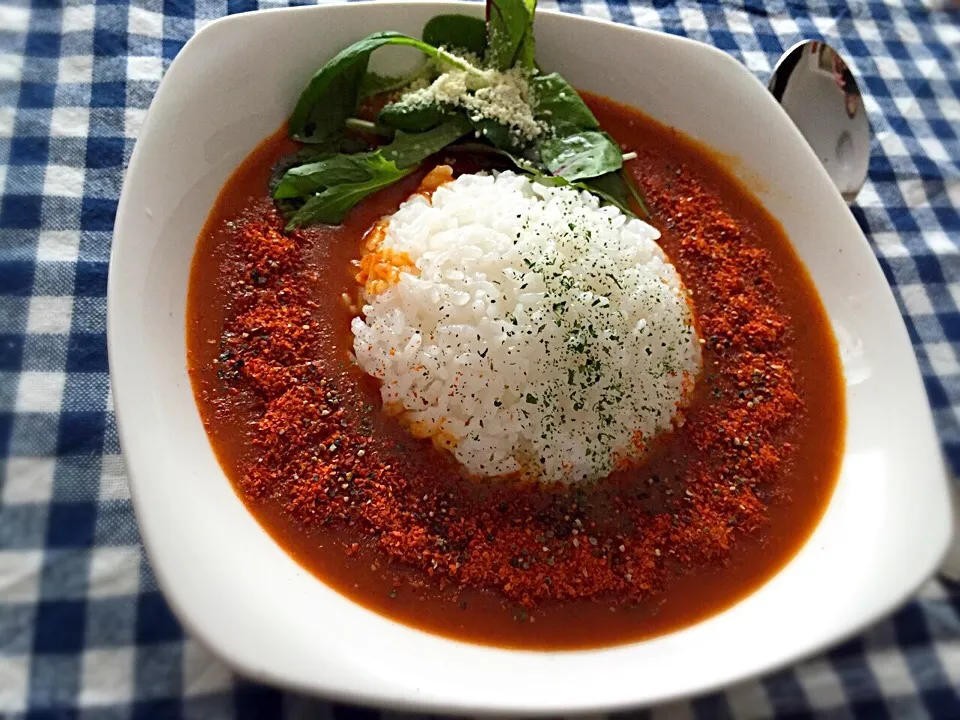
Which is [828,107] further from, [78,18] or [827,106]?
[78,18]

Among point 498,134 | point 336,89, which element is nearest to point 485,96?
point 498,134

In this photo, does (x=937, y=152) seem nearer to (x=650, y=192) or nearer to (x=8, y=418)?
(x=650, y=192)

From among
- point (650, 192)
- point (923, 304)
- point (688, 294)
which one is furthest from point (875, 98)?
point (688, 294)

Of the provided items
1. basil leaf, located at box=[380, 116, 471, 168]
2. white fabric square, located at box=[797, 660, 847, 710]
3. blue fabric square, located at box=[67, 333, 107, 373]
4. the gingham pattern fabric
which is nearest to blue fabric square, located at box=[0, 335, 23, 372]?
the gingham pattern fabric

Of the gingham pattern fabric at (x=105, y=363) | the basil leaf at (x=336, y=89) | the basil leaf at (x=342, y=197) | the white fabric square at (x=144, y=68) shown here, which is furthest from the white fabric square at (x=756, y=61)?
the white fabric square at (x=144, y=68)

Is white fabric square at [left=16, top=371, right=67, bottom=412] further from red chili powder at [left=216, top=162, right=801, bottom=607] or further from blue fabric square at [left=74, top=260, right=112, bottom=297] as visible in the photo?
red chili powder at [left=216, top=162, right=801, bottom=607]

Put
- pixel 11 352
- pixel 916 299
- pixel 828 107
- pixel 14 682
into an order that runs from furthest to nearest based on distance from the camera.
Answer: pixel 828 107, pixel 916 299, pixel 11 352, pixel 14 682

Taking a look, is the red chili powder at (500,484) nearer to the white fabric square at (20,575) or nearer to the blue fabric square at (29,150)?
the white fabric square at (20,575)
